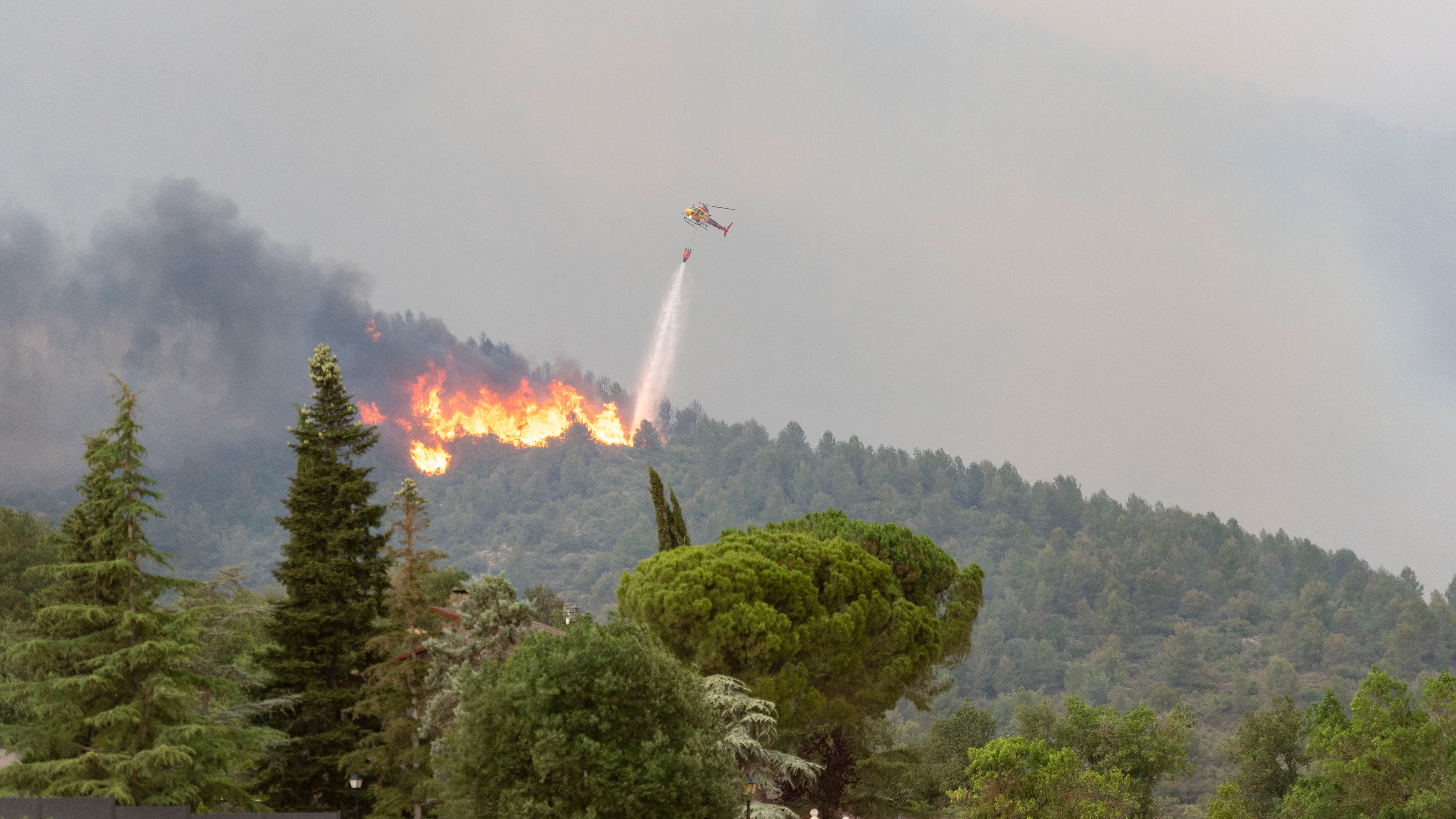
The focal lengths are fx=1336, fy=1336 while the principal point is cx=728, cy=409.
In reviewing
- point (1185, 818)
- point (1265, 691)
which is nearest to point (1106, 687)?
point (1265, 691)

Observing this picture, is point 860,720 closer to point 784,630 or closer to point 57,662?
point 784,630

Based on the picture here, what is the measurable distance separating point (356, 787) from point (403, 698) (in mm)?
2504

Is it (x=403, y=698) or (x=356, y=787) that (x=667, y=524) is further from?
(x=356, y=787)

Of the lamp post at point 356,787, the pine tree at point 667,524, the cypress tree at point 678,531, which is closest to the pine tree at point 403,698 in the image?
the lamp post at point 356,787

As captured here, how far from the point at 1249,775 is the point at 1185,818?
27030mm

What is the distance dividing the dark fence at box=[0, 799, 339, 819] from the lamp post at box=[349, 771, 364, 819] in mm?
4489

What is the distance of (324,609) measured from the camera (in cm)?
3631

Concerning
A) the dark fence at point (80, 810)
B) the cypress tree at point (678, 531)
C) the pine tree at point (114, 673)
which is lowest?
the dark fence at point (80, 810)

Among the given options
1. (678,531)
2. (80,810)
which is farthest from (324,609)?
(678,531)

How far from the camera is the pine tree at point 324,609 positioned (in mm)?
35594

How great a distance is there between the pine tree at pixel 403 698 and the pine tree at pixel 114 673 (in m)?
4.07

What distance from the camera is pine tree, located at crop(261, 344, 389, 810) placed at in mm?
35594

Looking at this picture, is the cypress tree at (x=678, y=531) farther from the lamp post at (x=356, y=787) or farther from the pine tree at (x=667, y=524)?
the lamp post at (x=356, y=787)

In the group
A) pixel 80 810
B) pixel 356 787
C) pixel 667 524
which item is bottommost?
pixel 80 810
